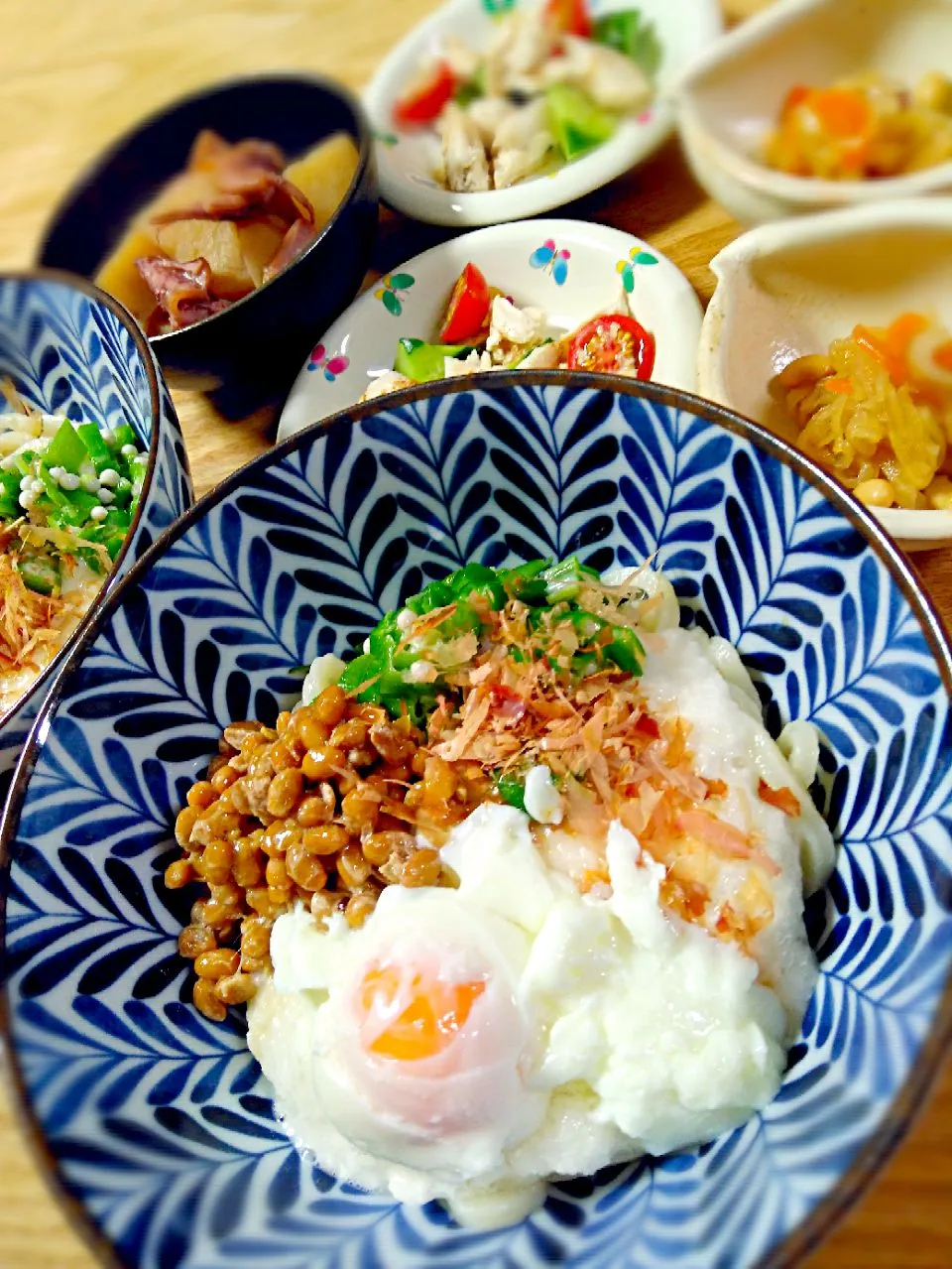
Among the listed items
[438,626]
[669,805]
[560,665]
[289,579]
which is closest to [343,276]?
[289,579]

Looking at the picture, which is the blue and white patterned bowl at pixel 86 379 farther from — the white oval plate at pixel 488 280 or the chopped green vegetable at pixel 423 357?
the chopped green vegetable at pixel 423 357

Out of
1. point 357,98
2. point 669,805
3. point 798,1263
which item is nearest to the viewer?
point 798,1263

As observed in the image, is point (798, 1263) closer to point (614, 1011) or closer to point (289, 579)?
point (614, 1011)

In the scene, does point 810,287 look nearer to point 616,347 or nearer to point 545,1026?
point 616,347

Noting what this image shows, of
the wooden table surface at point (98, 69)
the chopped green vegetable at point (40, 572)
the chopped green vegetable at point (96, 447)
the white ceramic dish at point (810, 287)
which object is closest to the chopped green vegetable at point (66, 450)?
the chopped green vegetable at point (96, 447)

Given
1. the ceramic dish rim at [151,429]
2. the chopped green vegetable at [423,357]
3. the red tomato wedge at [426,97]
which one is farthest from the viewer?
the chopped green vegetable at [423,357]

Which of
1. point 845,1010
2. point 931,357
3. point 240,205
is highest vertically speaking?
point 240,205
